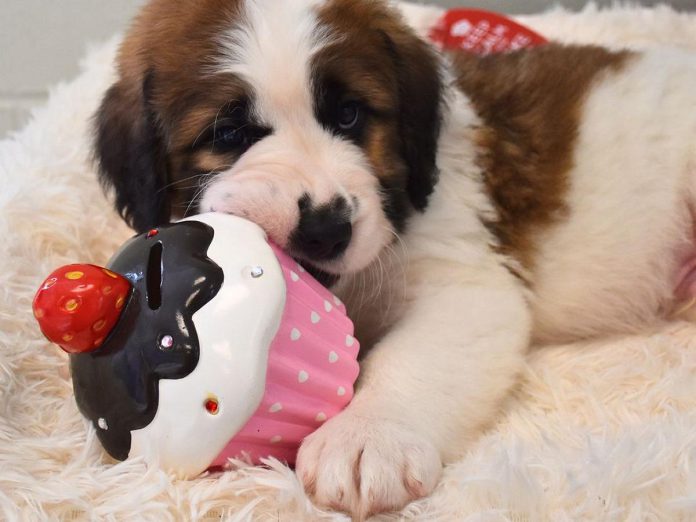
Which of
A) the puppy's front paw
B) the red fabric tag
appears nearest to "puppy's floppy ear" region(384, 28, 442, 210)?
the puppy's front paw

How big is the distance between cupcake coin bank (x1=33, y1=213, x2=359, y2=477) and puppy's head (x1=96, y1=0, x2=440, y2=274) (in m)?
0.13

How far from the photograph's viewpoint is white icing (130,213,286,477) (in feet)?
4.28

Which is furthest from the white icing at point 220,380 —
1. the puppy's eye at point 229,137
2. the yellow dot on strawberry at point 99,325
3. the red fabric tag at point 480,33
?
the red fabric tag at point 480,33

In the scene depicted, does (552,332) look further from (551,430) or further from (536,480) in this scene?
(536,480)

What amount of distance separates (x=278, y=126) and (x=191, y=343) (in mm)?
557

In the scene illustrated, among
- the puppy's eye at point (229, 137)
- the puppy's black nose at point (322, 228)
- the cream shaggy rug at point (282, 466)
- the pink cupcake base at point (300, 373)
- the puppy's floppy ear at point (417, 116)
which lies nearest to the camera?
the cream shaggy rug at point (282, 466)

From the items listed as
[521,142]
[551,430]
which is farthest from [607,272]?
[551,430]

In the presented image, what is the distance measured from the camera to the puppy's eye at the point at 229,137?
165cm

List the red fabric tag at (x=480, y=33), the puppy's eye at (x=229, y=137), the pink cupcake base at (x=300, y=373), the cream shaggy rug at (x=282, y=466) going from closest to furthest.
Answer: the cream shaggy rug at (x=282, y=466)
the pink cupcake base at (x=300, y=373)
the puppy's eye at (x=229, y=137)
the red fabric tag at (x=480, y=33)

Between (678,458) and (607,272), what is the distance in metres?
0.91

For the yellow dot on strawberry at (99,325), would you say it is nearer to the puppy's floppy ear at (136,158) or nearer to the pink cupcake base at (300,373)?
the pink cupcake base at (300,373)

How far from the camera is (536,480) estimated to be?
1.34 m

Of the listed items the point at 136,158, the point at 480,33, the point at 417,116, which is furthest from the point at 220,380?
the point at 480,33

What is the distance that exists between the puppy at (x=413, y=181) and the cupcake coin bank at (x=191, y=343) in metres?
0.13
